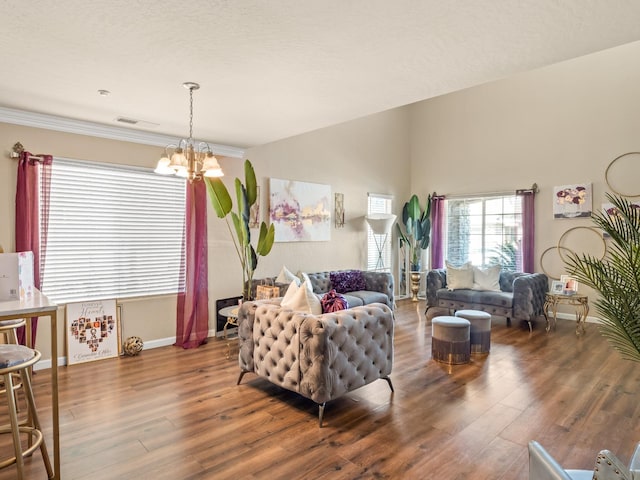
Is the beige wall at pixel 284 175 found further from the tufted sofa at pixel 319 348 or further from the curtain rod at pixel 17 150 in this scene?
the tufted sofa at pixel 319 348

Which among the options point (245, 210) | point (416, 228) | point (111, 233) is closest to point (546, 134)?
point (416, 228)

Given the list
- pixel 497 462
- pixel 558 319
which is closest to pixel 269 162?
pixel 497 462

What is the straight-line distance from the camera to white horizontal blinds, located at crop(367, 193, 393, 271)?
7816mm

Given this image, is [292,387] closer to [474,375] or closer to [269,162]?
[474,375]

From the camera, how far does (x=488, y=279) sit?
6531mm

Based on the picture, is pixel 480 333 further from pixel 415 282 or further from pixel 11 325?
pixel 11 325

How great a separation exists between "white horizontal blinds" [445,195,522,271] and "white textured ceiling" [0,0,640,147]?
4631 millimetres

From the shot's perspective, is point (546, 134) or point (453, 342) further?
point (546, 134)

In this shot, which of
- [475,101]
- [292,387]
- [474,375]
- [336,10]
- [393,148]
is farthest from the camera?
[393,148]

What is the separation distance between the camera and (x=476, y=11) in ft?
6.91

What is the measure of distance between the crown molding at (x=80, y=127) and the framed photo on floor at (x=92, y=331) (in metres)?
1.94

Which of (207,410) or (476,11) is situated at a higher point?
(476,11)

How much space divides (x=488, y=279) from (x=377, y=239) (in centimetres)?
231

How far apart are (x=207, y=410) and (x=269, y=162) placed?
12.8 ft
